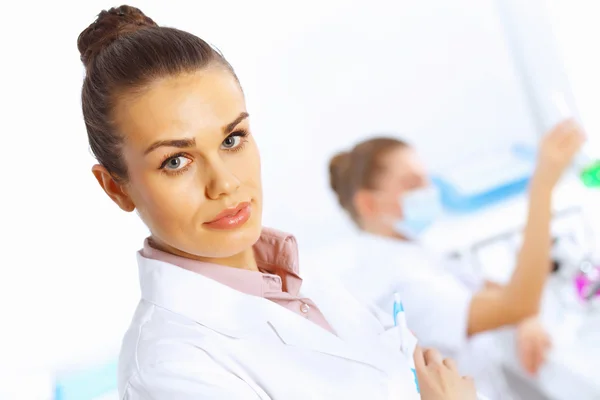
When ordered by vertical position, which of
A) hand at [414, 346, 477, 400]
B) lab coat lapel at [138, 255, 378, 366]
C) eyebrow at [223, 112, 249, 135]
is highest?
eyebrow at [223, 112, 249, 135]

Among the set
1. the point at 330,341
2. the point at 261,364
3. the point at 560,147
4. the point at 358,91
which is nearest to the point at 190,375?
the point at 261,364

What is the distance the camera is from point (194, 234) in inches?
38.9

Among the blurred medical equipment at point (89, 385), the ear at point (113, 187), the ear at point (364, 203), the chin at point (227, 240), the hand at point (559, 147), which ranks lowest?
the blurred medical equipment at point (89, 385)

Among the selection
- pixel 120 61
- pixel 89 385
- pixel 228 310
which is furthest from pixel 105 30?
pixel 89 385

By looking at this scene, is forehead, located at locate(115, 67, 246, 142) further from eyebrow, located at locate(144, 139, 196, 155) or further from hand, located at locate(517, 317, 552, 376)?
hand, located at locate(517, 317, 552, 376)

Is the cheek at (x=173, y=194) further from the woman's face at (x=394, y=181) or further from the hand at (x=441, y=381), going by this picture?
the woman's face at (x=394, y=181)

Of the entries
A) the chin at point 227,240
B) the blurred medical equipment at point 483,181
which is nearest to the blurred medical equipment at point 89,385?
the chin at point 227,240

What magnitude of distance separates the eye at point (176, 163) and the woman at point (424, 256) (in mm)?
515

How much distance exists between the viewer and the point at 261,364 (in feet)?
3.28

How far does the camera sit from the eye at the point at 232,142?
3.28ft

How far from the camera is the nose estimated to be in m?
0.96

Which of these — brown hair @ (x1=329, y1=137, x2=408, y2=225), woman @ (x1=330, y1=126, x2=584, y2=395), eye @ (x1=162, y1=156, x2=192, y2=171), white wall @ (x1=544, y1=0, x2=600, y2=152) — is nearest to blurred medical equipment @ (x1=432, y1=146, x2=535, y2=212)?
white wall @ (x1=544, y1=0, x2=600, y2=152)

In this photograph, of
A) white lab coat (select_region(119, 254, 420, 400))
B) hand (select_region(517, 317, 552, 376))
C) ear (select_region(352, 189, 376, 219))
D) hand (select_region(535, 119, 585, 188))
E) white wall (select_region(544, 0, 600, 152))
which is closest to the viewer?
white lab coat (select_region(119, 254, 420, 400))

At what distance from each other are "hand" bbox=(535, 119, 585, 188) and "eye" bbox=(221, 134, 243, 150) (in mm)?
888
